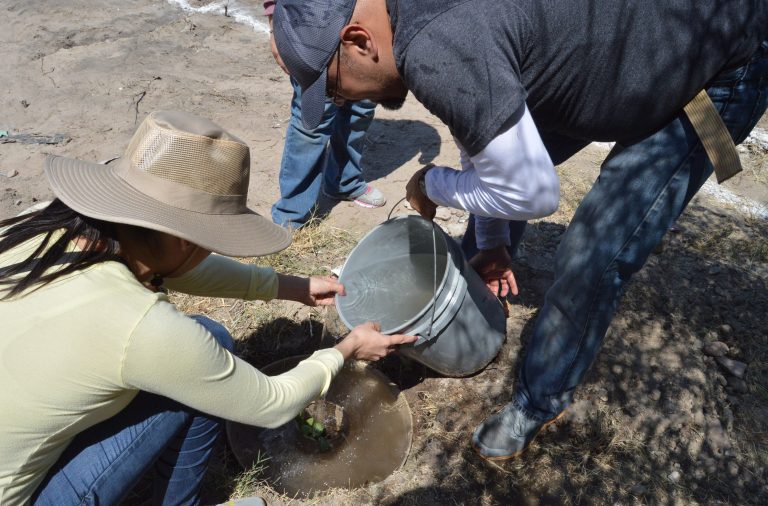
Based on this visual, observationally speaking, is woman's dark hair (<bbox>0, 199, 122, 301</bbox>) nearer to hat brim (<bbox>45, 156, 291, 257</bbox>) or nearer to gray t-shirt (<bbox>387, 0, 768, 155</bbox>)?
hat brim (<bbox>45, 156, 291, 257</bbox>)

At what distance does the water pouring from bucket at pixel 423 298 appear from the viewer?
6.35 feet

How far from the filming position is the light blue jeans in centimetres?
297

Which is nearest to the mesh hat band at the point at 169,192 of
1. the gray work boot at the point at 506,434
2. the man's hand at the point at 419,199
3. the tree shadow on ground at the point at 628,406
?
the man's hand at the point at 419,199

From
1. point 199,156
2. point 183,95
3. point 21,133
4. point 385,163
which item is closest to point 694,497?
point 199,156

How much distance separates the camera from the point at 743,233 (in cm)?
321

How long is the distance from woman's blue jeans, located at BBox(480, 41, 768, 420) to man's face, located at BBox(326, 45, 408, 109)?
25.9 inches

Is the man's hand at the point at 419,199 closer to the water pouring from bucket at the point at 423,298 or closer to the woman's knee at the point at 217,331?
the water pouring from bucket at the point at 423,298

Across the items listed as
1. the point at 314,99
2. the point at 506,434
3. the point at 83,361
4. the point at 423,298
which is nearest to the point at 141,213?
the point at 83,361

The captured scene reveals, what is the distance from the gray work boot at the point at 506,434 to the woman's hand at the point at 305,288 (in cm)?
74

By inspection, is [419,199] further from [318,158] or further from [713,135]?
[318,158]

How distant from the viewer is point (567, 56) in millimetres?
1331

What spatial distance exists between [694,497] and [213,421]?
66.6 inches

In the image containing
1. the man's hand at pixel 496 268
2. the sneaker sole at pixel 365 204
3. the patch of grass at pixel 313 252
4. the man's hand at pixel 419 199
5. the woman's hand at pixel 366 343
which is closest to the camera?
the woman's hand at pixel 366 343

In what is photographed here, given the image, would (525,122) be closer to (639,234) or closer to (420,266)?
(639,234)
